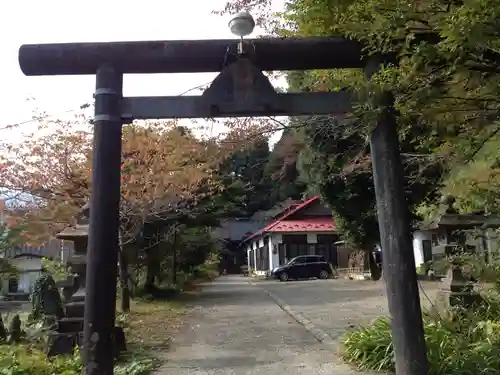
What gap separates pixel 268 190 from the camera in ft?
173

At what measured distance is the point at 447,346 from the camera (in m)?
6.14

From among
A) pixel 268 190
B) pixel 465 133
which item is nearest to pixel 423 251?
pixel 465 133

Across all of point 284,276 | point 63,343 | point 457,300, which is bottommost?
point 63,343

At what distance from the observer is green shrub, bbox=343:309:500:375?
570 centimetres

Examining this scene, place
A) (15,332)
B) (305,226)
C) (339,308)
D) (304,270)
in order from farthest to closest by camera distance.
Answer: (305,226), (304,270), (339,308), (15,332)

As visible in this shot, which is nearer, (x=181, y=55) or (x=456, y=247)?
(x=181, y=55)

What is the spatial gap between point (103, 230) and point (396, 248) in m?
2.98

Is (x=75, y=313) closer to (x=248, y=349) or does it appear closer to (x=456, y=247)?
(x=248, y=349)

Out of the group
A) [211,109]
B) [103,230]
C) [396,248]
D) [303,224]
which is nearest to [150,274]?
[103,230]

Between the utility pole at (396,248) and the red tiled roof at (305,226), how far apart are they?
1123 inches

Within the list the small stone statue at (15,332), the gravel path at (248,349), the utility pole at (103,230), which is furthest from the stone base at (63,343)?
the utility pole at (103,230)

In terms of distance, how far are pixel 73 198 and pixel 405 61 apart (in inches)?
447

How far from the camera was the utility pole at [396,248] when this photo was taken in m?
4.76

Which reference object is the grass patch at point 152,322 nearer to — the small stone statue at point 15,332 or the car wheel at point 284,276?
the small stone statue at point 15,332
